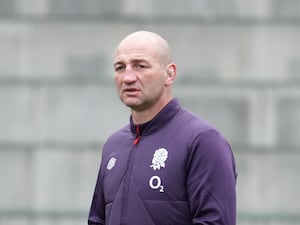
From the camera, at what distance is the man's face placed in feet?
15.6

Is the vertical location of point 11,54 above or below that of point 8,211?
above

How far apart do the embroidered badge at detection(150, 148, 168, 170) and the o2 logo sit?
0.15ft

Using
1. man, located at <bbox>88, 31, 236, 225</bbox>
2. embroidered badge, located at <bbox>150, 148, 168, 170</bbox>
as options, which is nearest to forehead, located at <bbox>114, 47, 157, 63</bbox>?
man, located at <bbox>88, 31, 236, 225</bbox>

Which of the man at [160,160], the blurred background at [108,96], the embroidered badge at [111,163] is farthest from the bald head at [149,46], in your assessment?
the blurred background at [108,96]

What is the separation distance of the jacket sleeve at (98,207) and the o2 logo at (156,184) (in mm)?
472

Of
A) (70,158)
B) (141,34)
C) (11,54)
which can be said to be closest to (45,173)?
(70,158)

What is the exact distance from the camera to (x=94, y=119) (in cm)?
952

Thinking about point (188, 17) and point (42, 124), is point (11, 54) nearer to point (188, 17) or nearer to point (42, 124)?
point (42, 124)

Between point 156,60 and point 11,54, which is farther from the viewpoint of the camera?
point 11,54

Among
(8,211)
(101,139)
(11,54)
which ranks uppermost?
(11,54)

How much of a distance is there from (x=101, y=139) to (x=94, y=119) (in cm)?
19

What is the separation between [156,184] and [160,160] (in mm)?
110

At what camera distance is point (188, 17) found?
9.55m

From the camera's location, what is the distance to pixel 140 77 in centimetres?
477
